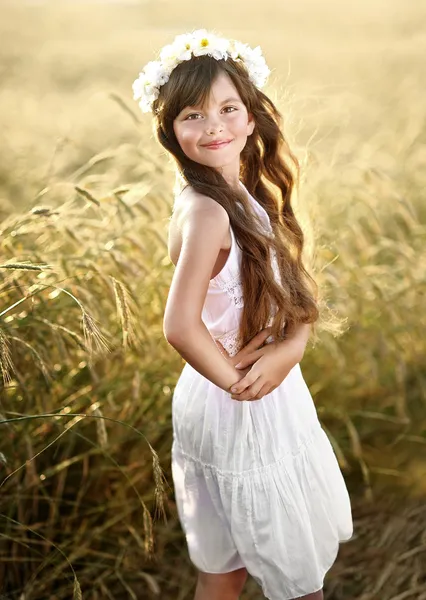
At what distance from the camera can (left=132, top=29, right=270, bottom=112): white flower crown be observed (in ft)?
5.24

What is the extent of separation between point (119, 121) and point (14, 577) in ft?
8.53

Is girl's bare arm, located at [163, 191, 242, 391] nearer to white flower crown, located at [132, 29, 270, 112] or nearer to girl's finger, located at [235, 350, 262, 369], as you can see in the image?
girl's finger, located at [235, 350, 262, 369]

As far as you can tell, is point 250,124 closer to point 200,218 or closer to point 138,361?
point 200,218

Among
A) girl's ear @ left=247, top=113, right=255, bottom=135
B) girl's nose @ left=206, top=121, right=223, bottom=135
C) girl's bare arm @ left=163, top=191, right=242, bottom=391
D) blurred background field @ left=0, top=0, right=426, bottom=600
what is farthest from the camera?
blurred background field @ left=0, top=0, right=426, bottom=600

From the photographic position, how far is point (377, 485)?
8.70 feet

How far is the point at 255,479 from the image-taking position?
5.33 feet

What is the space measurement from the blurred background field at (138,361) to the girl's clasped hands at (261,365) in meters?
0.22

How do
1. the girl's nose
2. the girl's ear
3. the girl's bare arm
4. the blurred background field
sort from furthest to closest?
the blurred background field → the girl's ear → the girl's nose → the girl's bare arm

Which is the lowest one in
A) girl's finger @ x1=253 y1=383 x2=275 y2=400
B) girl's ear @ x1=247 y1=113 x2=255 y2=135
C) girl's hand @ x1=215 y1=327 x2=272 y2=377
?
girl's finger @ x1=253 y1=383 x2=275 y2=400

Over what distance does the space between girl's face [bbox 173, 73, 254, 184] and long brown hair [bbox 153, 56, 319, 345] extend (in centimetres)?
2

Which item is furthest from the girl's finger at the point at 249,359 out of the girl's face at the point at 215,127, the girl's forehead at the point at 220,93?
the girl's forehead at the point at 220,93

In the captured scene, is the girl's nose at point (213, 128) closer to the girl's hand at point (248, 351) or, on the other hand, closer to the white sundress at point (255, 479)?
the white sundress at point (255, 479)

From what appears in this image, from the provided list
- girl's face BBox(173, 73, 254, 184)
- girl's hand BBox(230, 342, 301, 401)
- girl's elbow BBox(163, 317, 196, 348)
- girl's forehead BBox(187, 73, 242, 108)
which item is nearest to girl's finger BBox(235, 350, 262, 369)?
girl's hand BBox(230, 342, 301, 401)

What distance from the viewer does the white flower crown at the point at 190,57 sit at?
160 cm
